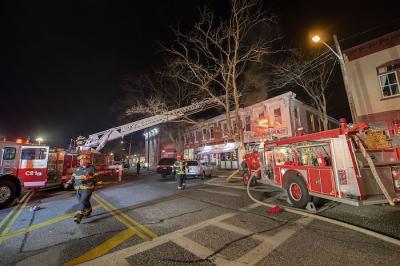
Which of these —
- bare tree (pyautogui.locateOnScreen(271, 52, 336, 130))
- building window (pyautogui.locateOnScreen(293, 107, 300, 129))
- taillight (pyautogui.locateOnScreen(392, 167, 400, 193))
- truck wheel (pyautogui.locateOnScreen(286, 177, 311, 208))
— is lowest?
truck wheel (pyautogui.locateOnScreen(286, 177, 311, 208))

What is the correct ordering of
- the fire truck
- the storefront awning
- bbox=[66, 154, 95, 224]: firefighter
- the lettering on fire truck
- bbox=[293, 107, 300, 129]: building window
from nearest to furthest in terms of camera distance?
the fire truck, bbox=[66, 154, 95, 224]: firefighter, the lettering on fire truck, bbox=[293, 107, 300, 129]: building window, the storefront awning

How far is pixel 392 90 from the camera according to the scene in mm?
12664

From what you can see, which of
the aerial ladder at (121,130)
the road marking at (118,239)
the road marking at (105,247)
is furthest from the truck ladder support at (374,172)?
the aerial ladder at (121,130)

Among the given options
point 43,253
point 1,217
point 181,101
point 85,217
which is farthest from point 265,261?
point 181,101

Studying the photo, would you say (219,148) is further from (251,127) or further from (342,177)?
(342,177)

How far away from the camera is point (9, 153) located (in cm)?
1026

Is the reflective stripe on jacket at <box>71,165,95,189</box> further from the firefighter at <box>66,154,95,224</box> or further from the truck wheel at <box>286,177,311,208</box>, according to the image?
the truck wheel at <box>286,177,311,208</box>

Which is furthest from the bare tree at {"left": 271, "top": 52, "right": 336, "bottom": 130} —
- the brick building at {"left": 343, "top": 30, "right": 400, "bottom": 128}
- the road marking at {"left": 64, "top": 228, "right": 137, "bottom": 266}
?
the road marking at {"left": 64, "top": 228, "right": 137, "bottom": 266}

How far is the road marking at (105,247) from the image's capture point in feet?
12.5

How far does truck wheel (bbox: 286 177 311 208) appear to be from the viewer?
6215mm

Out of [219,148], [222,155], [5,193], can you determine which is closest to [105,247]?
[5,193]

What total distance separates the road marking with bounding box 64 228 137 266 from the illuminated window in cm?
875

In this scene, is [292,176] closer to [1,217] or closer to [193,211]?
[193,211]

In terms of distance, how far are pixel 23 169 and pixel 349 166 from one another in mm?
13245
